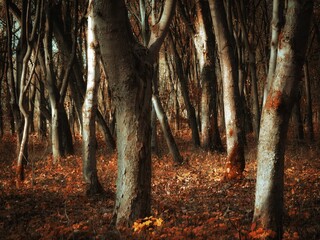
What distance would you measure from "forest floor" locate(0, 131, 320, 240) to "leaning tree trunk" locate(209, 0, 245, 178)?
19.1 inches

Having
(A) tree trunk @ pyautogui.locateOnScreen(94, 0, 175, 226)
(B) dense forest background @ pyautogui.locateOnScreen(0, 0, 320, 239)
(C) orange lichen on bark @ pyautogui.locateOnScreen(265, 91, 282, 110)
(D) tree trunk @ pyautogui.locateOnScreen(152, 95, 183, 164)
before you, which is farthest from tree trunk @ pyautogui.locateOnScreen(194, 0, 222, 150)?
(C) orange lichen on bark @ pyautogui.locateOnScreen(265, 91, 282, 110)

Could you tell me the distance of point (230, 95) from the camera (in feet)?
26.6

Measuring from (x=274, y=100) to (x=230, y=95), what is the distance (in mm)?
4162

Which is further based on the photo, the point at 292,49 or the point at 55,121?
the point at 55,121

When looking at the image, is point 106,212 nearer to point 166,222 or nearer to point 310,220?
point 166,222

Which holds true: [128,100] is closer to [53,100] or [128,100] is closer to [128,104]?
[128,104]

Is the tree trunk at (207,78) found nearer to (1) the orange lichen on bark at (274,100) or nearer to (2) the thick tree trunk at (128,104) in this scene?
(2) the thick tree trunk at (128,104)

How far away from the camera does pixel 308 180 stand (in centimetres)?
780

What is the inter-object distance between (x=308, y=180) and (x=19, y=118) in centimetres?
834

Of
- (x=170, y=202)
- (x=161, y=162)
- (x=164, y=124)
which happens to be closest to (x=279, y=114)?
(x=170, y=202)

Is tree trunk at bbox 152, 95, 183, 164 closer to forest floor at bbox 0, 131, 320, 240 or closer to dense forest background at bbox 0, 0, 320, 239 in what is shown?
dense forest background at bbox 0, 0, 320, 239

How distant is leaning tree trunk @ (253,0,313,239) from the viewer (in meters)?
3.83

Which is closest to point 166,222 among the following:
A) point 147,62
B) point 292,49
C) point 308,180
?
point 147,62

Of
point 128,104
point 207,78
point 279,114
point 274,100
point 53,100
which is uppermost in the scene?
point 207,78
